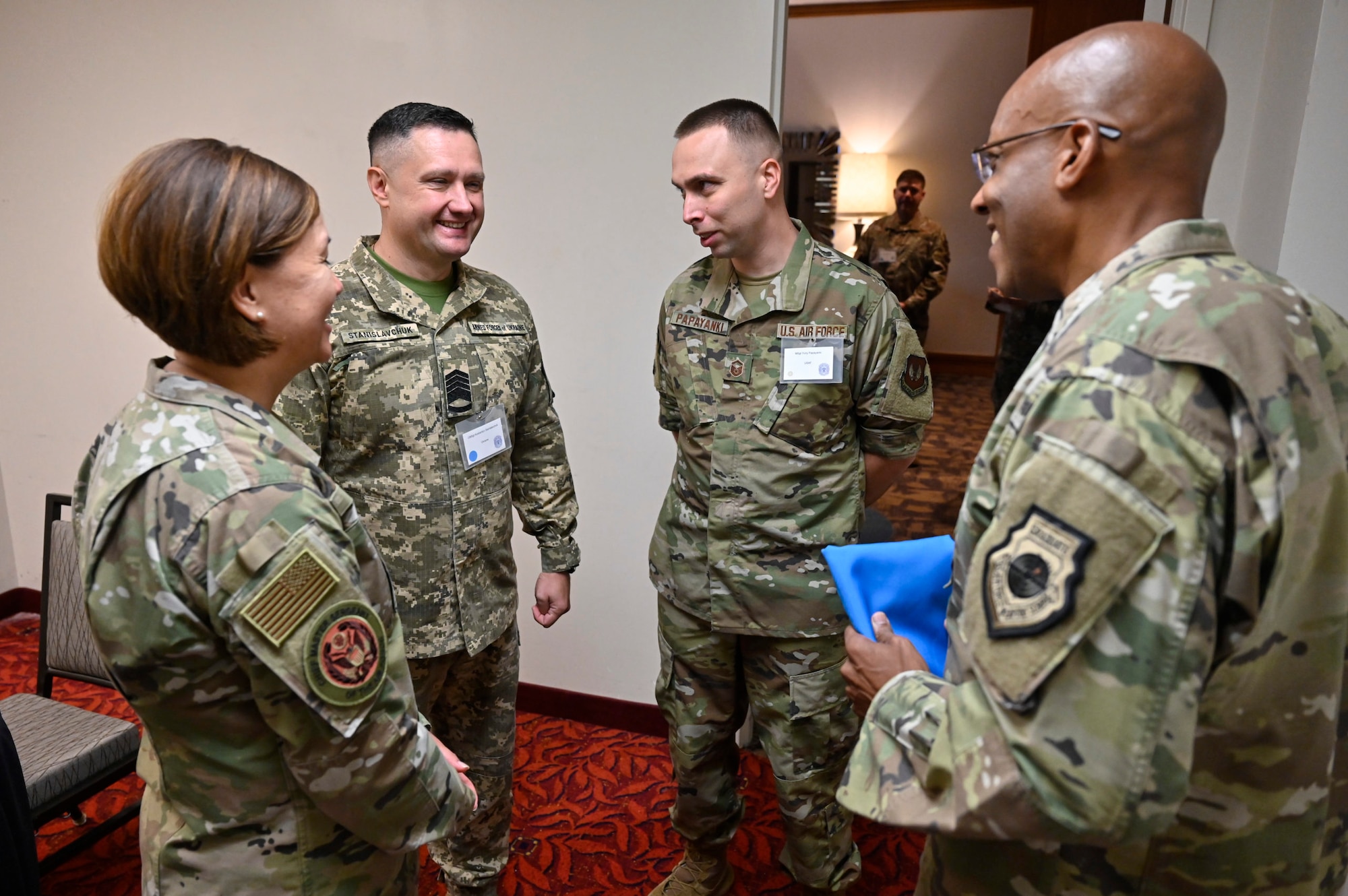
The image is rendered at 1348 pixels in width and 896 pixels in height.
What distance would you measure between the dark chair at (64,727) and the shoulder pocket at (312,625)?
3.39 ft

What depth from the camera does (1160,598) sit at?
0.69 metres

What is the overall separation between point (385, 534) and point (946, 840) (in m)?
1.19

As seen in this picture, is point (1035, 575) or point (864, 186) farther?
point (864, 186)

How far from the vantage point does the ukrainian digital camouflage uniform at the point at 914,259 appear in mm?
5410

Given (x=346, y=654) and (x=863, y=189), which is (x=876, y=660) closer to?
(x=346, y=654)

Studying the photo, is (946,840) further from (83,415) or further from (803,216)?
(803,216)

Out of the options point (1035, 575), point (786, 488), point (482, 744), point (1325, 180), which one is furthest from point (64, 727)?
point (1325, 180)

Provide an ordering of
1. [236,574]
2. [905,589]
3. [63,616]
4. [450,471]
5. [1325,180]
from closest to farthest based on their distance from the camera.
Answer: [236,574], [905,589], [1325,180], [450,471], [63,616]

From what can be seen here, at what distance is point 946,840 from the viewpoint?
103 centimetres

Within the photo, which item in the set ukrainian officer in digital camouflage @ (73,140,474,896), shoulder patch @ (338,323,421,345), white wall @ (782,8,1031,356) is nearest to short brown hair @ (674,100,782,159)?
shoulder patch @ (338,323,421,345)

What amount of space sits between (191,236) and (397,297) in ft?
2.61

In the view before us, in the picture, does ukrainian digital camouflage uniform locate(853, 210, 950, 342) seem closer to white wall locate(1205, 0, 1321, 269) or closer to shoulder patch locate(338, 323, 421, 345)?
white wall locate(1205, 0, 1321, 269)

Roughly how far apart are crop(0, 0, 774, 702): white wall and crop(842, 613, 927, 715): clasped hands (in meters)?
1.49

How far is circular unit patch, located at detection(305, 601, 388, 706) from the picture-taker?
2.81 ft
